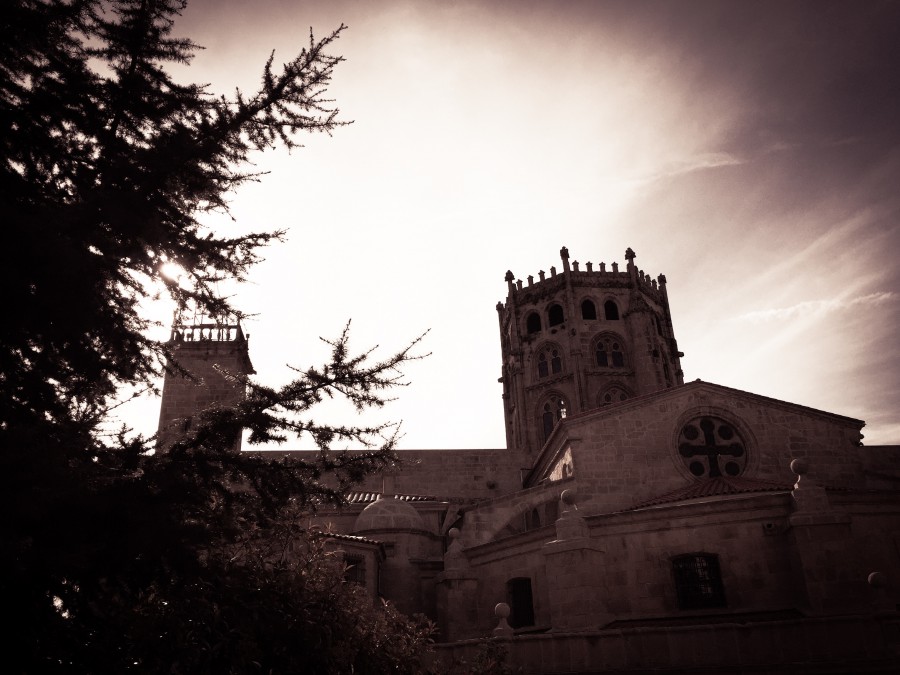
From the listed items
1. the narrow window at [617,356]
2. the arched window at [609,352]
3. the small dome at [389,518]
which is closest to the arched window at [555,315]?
the arched window at [609,352]

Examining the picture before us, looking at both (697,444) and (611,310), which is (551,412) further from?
(697,444)

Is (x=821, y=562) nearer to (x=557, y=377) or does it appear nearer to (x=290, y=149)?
(x=290, y=149)

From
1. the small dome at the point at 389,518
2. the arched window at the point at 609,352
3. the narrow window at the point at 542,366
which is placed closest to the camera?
the small dome at the point at 389,518

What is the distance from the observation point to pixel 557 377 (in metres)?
41.1

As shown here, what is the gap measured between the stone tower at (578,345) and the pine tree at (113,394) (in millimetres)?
33090

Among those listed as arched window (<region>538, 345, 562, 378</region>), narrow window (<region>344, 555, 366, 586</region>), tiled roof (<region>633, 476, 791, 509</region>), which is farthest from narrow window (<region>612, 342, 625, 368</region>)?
narrow window (<region>344, 555, 366, 586</region>)

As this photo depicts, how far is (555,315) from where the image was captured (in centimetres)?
4384

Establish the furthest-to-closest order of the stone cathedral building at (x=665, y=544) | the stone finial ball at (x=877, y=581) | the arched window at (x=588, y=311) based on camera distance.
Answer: the arched window at (x=588, y=311) < the stone finial ball at (x=877, y=581) < the stone cathedral building at (x=665, y=544)

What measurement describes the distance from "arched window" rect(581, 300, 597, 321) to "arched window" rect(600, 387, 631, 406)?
16.4ft

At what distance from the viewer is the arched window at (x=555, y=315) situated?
43491 millimetres

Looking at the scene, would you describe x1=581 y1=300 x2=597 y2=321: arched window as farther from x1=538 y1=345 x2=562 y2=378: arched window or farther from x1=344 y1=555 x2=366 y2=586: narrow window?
x1=344 y1=555 x2=366 y2=586: narrow window

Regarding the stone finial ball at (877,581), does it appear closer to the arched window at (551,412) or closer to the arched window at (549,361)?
the arched window at (551,412)

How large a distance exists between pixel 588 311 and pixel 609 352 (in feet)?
10.5

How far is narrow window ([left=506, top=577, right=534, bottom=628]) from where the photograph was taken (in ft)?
58.2
